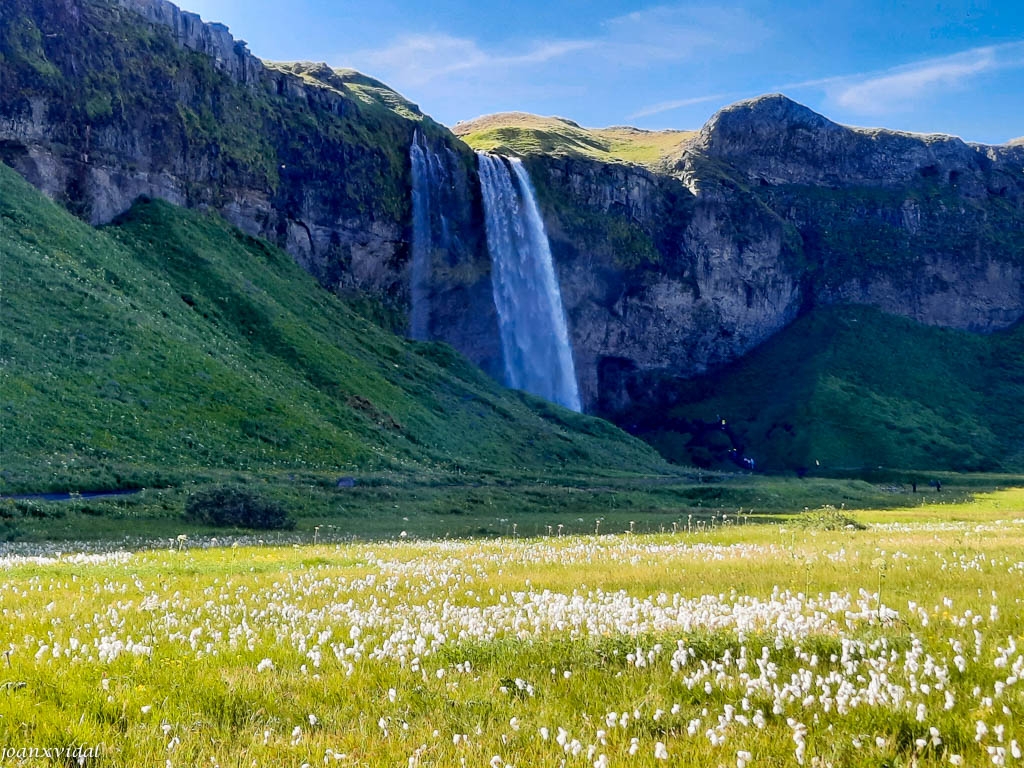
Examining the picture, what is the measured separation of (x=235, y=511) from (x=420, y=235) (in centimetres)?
7968

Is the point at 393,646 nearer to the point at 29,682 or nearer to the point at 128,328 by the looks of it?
the point at 29,682

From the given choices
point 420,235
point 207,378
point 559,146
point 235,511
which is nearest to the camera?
point 235,511

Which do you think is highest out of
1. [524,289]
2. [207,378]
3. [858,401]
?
[524,289]

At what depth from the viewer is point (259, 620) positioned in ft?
31.8

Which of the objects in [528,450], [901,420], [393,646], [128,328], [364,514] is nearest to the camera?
[393,646]

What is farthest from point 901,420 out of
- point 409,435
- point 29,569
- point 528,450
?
point 29,569

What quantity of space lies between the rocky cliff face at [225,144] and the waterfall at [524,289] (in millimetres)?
2477

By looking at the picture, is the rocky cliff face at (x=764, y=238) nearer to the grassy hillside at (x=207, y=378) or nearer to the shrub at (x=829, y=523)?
the grassy hillside at (x=207, y=378)

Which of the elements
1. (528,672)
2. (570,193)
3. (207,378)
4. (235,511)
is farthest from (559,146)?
(528,672)

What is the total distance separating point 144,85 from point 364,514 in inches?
2607

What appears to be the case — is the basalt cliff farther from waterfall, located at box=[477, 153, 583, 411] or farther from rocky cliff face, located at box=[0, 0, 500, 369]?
waterfall, located at box=[477, 153, 583, 411]

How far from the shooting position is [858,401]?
5025 inches

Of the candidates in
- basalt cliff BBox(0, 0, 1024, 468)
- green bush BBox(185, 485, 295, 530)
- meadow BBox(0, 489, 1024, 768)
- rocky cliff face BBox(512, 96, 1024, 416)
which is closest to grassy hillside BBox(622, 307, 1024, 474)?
basalt cliff BBox(0, 0, 1024, 468)

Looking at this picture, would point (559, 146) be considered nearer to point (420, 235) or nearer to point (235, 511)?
point (420, 235)
